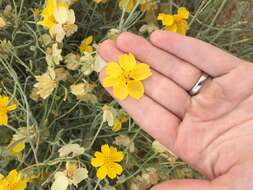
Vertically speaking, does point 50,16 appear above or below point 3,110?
above

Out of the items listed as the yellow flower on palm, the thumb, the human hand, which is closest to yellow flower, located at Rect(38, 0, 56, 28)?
the yellow flower on palm

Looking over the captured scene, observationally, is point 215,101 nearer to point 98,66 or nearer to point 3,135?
point 98,66

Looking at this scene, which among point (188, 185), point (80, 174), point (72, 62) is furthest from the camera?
point (72, 62)

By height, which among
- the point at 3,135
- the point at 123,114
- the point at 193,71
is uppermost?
the point at 193,71

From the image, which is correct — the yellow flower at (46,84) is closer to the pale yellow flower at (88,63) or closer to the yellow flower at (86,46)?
the pale yellow flower at (88,63)

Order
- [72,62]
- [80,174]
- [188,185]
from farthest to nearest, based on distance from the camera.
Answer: [72,62], [80,174], [188,185]

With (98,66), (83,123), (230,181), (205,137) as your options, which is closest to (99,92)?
(83,123)

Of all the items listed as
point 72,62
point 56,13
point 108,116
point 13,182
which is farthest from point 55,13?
point 13,182

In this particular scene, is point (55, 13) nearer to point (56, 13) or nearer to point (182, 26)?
point (56, 13)
